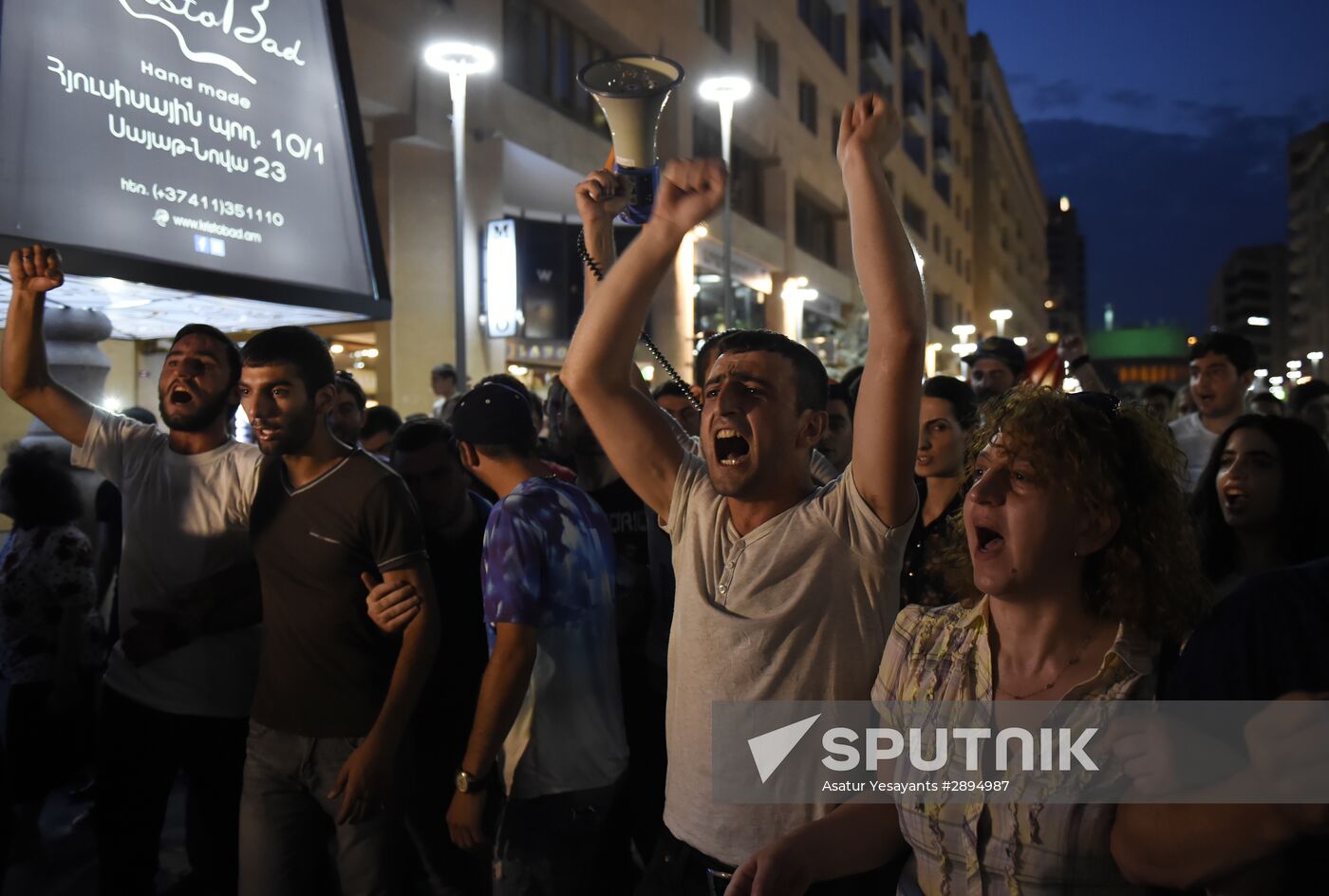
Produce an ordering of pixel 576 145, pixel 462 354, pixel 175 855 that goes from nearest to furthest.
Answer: pixel 175 855 → pixel 462 354 → pixel 576 145

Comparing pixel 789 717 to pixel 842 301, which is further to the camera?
pixel 842 301

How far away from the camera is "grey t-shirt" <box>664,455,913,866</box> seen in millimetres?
2357

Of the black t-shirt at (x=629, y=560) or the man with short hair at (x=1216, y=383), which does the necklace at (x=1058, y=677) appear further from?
the man with short hair at (x=1216, y=383)

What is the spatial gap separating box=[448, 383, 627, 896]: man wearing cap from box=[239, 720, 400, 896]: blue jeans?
40cm

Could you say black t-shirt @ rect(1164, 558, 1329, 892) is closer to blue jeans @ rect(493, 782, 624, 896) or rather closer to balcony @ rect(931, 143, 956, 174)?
blue jeans @ rect(493, 782, 624, 896)

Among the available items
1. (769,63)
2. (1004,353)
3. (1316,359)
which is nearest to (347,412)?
(1004,353)

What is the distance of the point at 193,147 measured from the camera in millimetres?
6516

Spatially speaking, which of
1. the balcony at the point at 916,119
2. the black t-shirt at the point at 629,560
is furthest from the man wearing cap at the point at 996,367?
the balcony at the point at 916,119

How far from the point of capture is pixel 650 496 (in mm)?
2785

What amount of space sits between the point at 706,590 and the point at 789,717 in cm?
36

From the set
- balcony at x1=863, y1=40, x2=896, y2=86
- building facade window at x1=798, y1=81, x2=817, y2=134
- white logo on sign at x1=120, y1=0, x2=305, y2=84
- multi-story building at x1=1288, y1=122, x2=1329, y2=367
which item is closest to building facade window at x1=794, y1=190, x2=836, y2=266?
building facade window at x1=798, y1=81, x2=817, y2=134

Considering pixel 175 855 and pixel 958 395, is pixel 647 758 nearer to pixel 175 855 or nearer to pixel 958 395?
pixel 958 395

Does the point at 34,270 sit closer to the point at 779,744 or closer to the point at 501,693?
the point at 501,693

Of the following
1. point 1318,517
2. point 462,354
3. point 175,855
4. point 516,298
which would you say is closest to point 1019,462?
point 1318,517
